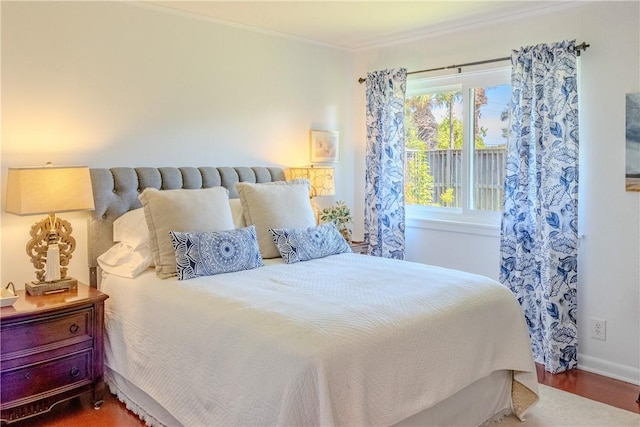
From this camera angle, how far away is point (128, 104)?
3.31 m

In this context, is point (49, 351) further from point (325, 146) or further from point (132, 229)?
point (325, 146)

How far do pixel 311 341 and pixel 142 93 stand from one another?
2.35m

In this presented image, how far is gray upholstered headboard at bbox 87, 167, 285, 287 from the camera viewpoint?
3076 millimetres

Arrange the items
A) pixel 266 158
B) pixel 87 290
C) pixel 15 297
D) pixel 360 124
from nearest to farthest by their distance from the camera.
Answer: pixel 15 297, pixel 87 290, pixel 266 158, pixel 360 124

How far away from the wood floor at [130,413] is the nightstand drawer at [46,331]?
417mm

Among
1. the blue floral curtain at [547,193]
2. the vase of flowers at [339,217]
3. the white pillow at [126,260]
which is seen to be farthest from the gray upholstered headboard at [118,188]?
the blue floral curtain at [547,193]

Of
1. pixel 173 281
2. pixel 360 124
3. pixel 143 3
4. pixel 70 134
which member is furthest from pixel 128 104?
pixel 360 124

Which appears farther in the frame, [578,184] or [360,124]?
[360,124]

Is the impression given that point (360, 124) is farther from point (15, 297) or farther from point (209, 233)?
point (15, 297)

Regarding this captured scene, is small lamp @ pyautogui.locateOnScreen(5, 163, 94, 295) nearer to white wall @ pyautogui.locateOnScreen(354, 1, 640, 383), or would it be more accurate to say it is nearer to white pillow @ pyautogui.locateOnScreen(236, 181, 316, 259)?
white pillow @ pyautogui.locateOnScreen(236, 181, 316, 259)

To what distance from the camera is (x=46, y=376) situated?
8.33 feet

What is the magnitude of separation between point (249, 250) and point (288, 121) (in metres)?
1.68

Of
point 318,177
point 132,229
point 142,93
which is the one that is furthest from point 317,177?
point 132,229

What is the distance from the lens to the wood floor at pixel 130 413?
258 cm
